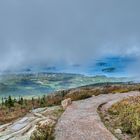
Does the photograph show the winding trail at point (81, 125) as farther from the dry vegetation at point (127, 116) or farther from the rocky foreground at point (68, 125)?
the dry vegetation at point (127, 116)

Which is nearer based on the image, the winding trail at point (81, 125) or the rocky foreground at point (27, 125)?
the winding trail at point (81, 125)

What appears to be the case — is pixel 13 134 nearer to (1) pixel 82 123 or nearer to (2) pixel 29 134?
(2) pixel 29 134

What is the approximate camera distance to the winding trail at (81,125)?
101 feet

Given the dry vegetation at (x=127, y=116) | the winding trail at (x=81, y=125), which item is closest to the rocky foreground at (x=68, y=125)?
the winding trail at (x=81, y=125)

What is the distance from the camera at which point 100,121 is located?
3581 cm

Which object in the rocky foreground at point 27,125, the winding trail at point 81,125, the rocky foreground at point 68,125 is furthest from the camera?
the rocky foreground at point 27,125

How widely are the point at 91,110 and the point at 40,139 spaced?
37.5 feet

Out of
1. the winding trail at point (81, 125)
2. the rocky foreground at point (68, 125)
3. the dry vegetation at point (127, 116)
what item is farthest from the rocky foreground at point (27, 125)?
the dry vegetation at point (127, 116)

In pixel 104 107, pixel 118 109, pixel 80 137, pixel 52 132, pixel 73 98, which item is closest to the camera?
pixel 80 137

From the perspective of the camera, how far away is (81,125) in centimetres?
3419

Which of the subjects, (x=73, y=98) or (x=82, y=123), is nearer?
(x=82, y=123)

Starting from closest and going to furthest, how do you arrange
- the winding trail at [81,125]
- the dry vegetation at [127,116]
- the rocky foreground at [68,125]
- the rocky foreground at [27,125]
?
the winding trail at [81,125], the rocky foreground at [68,125], the dry vegetation at [127,116], the rocky foreground at [27,125]

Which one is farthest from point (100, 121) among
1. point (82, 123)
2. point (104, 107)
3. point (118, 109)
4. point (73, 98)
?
point (73, 98)

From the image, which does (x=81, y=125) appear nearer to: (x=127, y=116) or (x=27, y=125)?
(x=127, y=116)
